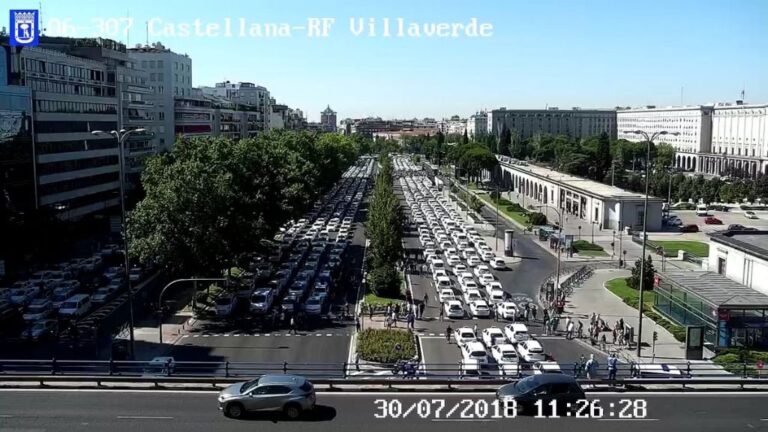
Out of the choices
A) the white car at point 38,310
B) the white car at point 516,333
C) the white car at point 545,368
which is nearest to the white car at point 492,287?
the white car at point 516,333

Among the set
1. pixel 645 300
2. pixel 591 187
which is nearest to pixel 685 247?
pixel 591 187

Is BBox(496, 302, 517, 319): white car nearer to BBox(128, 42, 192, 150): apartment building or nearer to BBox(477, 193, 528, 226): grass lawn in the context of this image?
BBox(477, 193, 528, 226): grass lawn

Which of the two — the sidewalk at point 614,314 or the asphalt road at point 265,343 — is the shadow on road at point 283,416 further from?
the sidewalk at point 614,314

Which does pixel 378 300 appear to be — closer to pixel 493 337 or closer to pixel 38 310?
pixel 493 337

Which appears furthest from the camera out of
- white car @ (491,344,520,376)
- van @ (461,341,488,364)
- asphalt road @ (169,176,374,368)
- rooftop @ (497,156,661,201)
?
rooftop @ (497,156,661,201)

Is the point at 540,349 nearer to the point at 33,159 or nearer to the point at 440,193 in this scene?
the point at 33,159

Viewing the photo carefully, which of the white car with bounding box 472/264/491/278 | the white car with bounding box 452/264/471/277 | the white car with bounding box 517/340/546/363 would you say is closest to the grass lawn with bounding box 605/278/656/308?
the white car with bounding box 472/264/491/278
